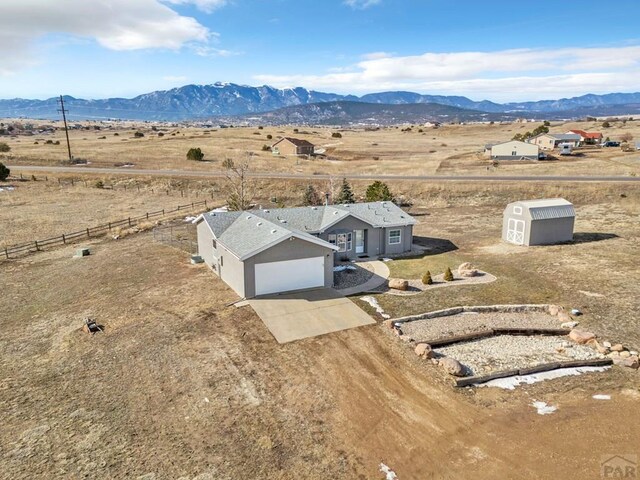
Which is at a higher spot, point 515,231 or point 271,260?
point 271,260

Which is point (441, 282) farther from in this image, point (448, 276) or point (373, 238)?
point (373, 238)

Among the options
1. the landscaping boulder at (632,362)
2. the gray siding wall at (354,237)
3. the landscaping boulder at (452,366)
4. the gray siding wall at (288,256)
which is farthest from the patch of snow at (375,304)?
the landscaping boulder at (632,362)

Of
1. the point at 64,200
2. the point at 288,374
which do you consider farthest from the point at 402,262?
the point at 64,200

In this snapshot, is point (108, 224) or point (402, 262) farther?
point (108, 224)

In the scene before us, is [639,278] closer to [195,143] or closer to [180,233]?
[180,233]

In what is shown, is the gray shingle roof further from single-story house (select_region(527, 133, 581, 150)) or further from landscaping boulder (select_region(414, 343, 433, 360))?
single-story house (select_region(527, 133, 581, 150))

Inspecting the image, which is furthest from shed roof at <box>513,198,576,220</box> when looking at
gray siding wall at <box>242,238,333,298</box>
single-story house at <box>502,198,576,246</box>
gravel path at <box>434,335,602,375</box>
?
gray siding wall at <box>242,238,333,298</box>

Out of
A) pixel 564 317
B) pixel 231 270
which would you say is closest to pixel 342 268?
pixel 231 270
